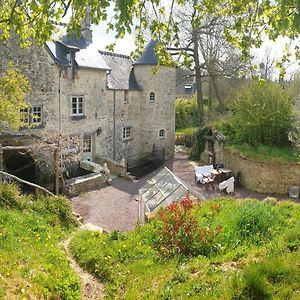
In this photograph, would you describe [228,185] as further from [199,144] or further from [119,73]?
[119,73]

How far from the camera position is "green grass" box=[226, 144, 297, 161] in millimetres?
19703

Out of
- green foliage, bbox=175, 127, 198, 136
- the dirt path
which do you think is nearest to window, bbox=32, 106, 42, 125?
the dirt path

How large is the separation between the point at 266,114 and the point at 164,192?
10.1 m

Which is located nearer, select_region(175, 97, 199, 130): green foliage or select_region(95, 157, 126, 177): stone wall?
select_region(95, 157, 126, 177): stone wall

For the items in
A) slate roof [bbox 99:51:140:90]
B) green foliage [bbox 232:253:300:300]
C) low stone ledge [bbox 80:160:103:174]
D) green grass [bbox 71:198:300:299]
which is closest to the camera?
green foliage [bbox 232:253:300:300]

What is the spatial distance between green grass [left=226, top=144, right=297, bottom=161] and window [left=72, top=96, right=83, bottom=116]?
9.63 meters

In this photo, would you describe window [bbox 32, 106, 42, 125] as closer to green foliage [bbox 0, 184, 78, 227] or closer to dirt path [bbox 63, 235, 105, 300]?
green foliage [bbox 0, 184, 78, 227]

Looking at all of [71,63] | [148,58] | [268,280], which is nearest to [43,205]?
[268,280]

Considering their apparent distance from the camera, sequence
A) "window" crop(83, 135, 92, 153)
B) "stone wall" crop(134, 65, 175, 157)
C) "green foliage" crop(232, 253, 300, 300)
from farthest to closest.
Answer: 1. "stone wall" crop(134, 65, 175, 157)
2. "window" crop(83, 135, 92, 153)
3. "green foliage" crop(232, 253, 300, 300)

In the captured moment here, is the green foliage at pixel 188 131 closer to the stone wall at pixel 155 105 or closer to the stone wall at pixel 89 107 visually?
the stone wall at pixel 155 105

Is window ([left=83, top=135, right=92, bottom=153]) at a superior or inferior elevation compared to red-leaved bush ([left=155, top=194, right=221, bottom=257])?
superior

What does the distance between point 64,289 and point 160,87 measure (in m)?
22.1

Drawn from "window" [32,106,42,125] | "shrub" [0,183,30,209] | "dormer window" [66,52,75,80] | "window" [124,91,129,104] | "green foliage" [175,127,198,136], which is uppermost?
"dormer window" [66,52,75,80]

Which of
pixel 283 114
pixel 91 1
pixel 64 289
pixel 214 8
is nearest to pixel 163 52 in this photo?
pixel 214 8
